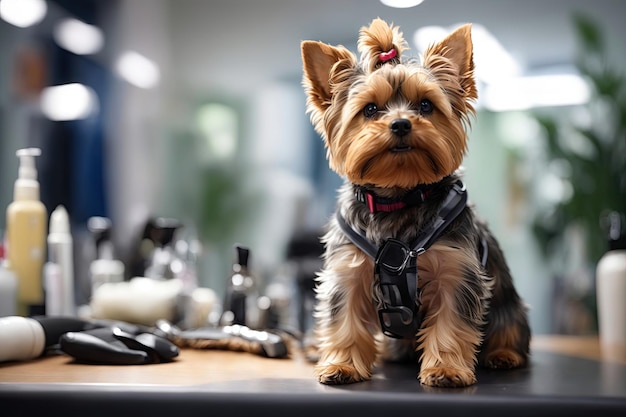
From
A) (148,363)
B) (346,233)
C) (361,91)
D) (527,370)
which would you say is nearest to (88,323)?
(148,363)

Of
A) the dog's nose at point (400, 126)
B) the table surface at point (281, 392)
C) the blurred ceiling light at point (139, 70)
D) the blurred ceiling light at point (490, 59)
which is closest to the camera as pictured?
the table surface at point (281, 392)

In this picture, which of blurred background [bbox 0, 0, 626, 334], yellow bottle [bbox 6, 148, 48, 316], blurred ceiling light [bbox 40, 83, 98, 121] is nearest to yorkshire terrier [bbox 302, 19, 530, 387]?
yellow bottle [bbox 6, 148, 48, 316]

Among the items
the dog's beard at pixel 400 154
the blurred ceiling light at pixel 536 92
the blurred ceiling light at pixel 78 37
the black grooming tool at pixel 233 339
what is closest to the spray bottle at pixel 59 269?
the black grooming tool at pixel 233 339

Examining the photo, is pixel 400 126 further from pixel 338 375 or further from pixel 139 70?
pixel 139 70

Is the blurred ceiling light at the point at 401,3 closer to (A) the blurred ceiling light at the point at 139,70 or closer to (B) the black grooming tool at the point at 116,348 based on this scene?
(A) the blurred ceiling light at the point at 139,70

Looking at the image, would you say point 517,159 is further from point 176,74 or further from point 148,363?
point 148,363

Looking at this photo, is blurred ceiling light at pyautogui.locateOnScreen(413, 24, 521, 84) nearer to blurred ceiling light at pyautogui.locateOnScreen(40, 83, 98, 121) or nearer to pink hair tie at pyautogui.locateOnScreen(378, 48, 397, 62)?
blurred ceiling light at pyautogui.locateOnScreen(40, 83, 98, 121)

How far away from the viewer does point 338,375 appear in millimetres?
963

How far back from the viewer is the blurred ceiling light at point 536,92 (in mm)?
2699

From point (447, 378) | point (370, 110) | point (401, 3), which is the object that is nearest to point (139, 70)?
point (401, 3)

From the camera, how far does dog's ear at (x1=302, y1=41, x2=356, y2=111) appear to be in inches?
42.0

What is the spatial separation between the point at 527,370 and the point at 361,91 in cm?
56

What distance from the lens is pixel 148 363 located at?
1.14m

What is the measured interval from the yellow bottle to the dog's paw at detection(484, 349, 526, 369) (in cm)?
102
